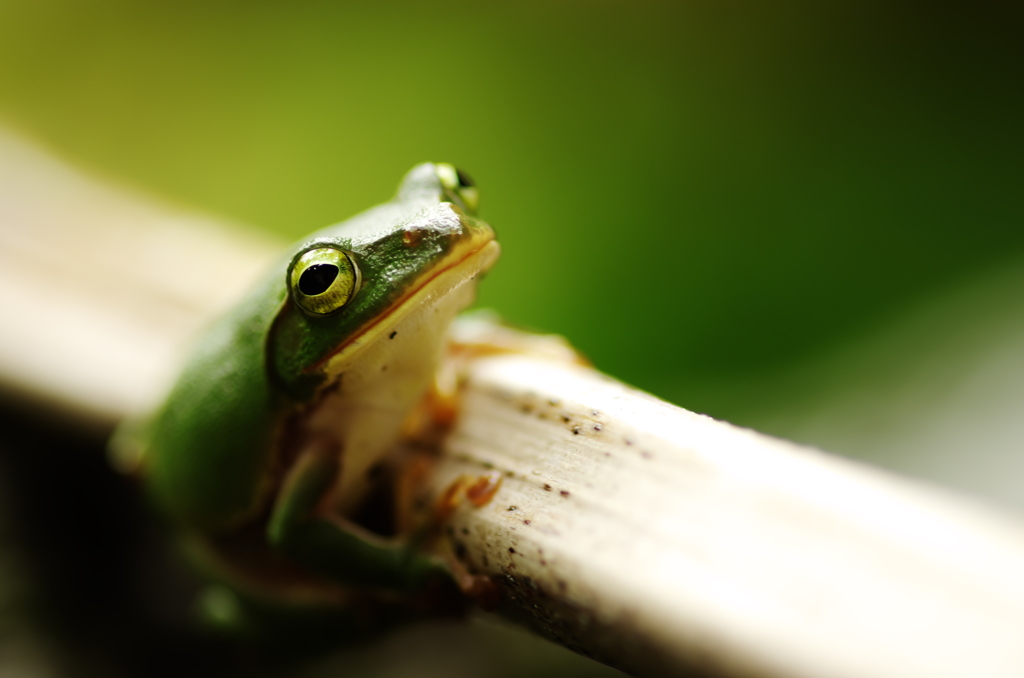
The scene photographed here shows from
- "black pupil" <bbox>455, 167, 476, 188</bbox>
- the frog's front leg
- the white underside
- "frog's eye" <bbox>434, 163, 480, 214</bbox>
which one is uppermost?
"black pupil" <bbox>455, 167, 476, 188</bbox>

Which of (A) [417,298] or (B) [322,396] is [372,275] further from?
(B) [322,396]

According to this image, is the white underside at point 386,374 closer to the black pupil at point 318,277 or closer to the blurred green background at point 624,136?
the black pupil at point 318,277

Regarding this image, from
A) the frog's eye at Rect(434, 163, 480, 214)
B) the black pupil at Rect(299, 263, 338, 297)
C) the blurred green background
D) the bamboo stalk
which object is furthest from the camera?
the blurred green background

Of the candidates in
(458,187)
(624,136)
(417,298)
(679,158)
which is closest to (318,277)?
(417,298)

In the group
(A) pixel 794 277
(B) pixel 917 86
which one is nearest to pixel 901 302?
(A) pixel 794 277

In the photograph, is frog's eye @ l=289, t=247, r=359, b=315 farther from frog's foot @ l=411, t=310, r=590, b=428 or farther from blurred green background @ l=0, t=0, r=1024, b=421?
blurred green background @ l=0, t=0, r=1024, b=421

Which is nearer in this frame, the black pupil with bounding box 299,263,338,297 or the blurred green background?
the black pupil with bounding box 299,263,338,297

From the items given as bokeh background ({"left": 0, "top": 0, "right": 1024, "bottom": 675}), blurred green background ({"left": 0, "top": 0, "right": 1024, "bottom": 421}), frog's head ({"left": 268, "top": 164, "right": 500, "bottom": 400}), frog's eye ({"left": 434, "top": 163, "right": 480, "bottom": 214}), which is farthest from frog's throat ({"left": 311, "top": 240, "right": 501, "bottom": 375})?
blurred green background ({"left": 0, "top": 0, "right": 1024, "bottom": 421})
